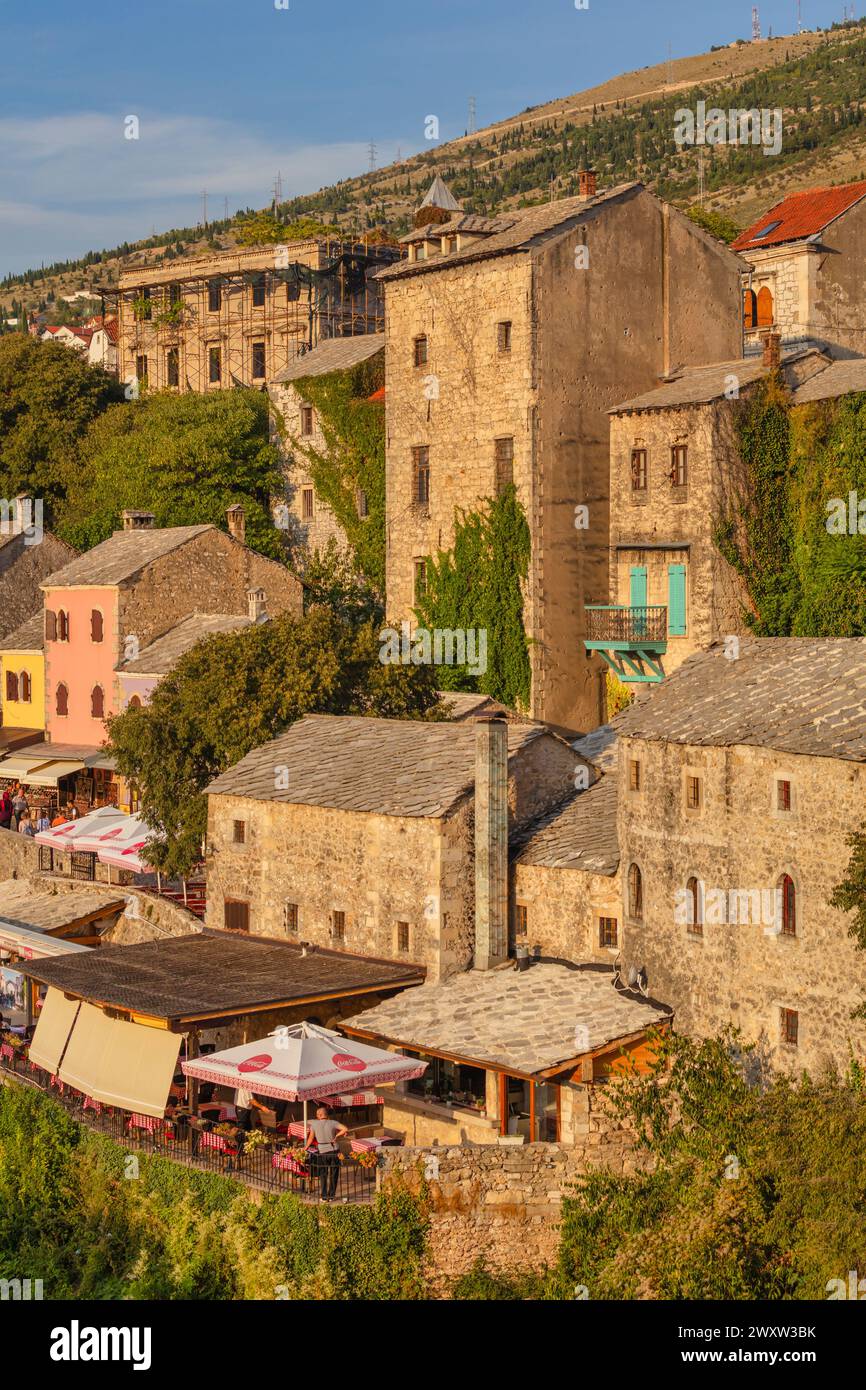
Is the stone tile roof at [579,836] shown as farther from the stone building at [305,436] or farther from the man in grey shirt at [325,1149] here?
the stone building at [305,436]

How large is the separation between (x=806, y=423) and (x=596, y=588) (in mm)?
7566

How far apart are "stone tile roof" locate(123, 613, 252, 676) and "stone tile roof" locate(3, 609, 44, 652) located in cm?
657

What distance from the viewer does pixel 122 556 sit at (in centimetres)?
5450

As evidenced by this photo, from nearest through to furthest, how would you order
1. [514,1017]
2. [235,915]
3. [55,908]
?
[514,1017]
[235,915]
[55,908]

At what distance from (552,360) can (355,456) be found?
12133 mm

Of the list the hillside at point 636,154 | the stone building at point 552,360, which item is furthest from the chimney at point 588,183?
the hillside at point 636,154

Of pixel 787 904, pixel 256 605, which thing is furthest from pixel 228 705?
pixel 787 904

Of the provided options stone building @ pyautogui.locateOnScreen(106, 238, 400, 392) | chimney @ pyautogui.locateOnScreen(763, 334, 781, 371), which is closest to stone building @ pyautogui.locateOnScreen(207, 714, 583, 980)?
chimney @ pyautogui.locateOnScreen(763, 334, 781, 371)

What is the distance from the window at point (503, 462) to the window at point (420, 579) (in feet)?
12.0

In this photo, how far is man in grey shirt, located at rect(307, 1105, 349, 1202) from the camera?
1116 inches

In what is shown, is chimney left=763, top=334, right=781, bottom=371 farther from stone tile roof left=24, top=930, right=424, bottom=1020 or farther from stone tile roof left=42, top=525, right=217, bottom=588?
stone tile roof left=24, top=930, right=424, bottom=1020

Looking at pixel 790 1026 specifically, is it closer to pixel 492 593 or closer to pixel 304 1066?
pixel 304 1066

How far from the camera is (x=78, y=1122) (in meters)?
33.8
